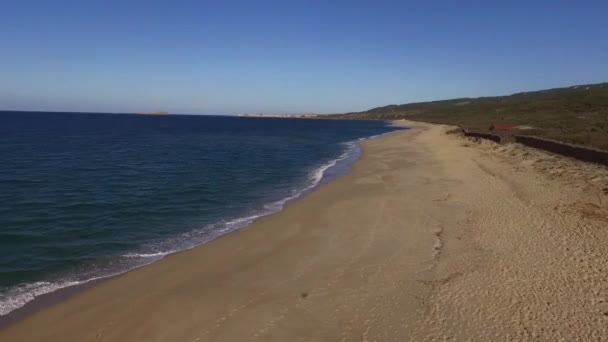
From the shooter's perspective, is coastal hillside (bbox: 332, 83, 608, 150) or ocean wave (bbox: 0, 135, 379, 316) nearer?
ocean wave (bbox: 0, 135, 379, 316)

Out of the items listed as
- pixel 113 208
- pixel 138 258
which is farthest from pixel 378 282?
pixel 113 208

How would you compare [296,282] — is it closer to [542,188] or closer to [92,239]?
[92,239]

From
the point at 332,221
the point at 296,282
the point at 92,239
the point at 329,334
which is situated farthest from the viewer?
the point at 332,221

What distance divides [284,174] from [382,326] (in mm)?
22778

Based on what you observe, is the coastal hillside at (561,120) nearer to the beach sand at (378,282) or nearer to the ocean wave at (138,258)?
the beach sand at (378,282)

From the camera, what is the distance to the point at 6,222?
16.5 m

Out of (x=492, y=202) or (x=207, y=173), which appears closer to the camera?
(x=492, y=202)

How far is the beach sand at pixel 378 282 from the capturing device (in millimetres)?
8852

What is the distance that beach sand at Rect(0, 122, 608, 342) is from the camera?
29.0ft

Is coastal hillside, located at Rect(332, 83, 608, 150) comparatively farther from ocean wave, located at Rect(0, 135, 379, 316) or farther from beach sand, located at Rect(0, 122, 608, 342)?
ocean wave, located at Rect(0, 135, 379, 316)

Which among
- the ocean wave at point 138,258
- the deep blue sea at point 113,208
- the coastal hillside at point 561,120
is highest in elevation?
the coastal hillside at point 561,120

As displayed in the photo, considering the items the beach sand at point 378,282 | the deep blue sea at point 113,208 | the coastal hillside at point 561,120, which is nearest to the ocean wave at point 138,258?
the deep blue sea at point 113,208

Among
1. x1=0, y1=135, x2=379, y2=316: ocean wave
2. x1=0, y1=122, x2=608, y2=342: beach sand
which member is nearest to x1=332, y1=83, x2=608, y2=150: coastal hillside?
x1=0, y1=122, x2=608, y2=342: beach sand

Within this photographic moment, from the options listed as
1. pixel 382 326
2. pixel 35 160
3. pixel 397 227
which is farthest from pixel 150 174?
pixel 382 326
